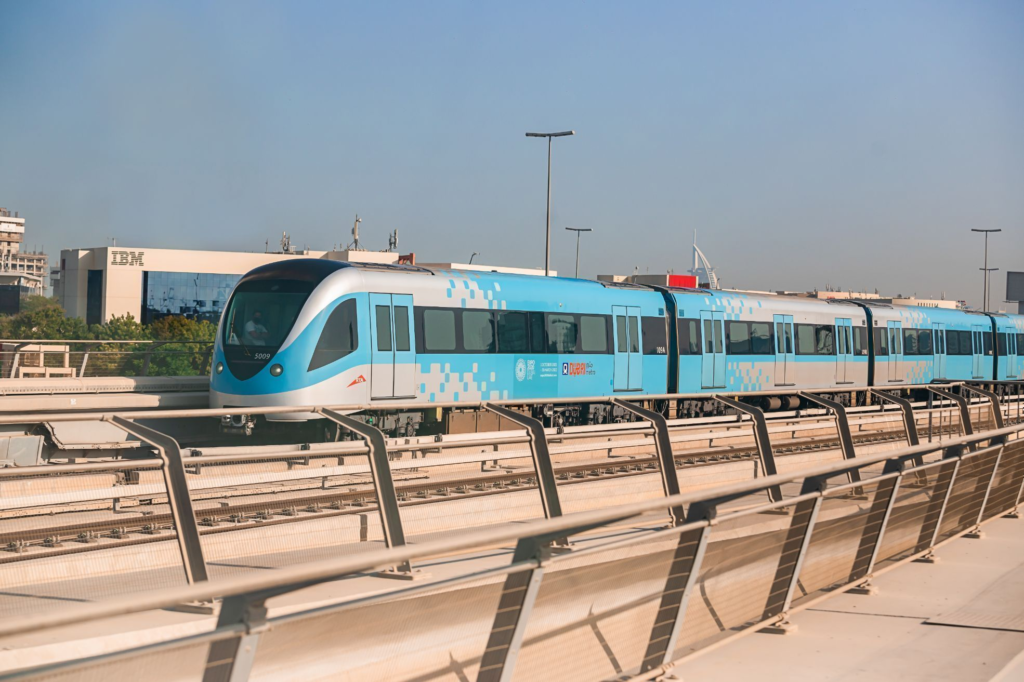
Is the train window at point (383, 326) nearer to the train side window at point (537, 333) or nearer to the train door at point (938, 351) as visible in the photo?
the train side window at point (537, 333)

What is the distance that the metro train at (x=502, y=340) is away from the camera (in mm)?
18812

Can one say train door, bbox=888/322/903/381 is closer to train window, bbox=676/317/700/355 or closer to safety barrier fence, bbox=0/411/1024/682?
train window, bbox=676/317/700/355

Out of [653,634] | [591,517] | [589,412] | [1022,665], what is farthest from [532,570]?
[589,412]

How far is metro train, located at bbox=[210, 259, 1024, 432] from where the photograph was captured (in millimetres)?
18812

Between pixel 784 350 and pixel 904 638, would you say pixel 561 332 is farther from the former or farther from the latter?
pixel 904 638

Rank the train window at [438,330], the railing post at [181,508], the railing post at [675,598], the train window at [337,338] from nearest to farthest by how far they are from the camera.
→ the railing post at [675,598] → the railing post at [181,508] → the train window at [337,338] → the train window at [438,330]

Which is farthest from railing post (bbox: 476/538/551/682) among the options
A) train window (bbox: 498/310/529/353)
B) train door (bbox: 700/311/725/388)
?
train door (bbox: 700/311/725/388)

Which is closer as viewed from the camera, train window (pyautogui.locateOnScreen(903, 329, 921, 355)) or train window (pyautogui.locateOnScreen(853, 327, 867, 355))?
train window (pyautogui.locateOnScreen(853, 327, 867, 355))

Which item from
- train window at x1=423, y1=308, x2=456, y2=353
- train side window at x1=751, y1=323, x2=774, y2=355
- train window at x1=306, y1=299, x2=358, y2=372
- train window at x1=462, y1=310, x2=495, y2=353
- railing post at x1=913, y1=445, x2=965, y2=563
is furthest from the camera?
train side window at x1=751, y1=323, x2=774, y2=355

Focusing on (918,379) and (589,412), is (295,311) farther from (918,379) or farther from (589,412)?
(918,379)

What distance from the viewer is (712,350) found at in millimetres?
28000

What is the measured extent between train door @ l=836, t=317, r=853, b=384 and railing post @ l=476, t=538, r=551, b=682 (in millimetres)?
29540

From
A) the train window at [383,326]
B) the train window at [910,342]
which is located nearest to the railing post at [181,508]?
the train window at [383,326]

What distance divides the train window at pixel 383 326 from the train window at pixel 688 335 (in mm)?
9406
